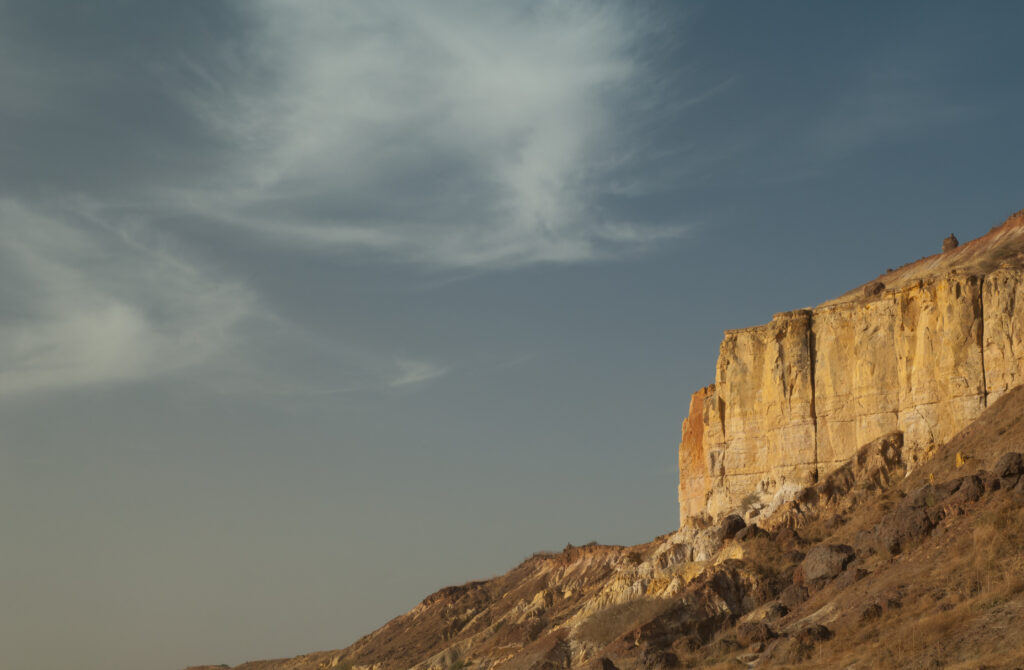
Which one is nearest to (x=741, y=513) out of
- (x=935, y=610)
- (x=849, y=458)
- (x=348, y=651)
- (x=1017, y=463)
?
(x=849, y=458)

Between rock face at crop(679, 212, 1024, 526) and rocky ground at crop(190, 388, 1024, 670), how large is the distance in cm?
187

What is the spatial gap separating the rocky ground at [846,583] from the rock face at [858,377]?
6.15 ft

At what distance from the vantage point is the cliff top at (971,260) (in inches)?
2275

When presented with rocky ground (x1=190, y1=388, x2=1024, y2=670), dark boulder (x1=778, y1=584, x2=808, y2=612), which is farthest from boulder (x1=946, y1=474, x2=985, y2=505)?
dark boulder (x1=778, y1=584, x2=808, y2=612)

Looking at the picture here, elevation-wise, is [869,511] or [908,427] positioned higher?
[908,427]

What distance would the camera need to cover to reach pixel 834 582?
42375 mm

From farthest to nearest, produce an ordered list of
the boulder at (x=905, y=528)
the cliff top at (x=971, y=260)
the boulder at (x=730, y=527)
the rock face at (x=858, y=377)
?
the cliff top at (x=971, y=260) → the boulder at (x=730, y=527) → the rock face at (x=858, y=377) → the boulder at (x=905, y=528)

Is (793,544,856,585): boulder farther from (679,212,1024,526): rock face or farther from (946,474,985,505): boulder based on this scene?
(679,212,1024,526): rock face

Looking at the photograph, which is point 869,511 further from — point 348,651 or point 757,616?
point 348,651

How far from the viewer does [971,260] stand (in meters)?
63.7

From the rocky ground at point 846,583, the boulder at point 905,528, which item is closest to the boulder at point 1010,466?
the rocky ground at point 846,583

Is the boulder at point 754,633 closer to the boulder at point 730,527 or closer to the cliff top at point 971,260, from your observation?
the boulder at point 730,527

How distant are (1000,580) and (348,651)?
231 ft

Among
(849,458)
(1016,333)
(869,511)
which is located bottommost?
(869,511)
